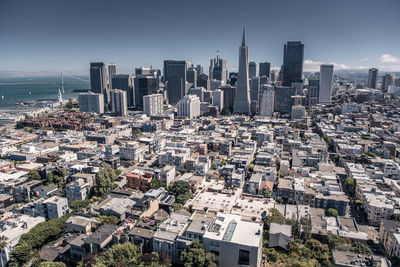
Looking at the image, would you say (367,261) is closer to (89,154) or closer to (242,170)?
(242,170)

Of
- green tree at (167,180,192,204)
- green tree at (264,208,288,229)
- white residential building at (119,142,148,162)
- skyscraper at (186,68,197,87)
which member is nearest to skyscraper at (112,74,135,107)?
skyscraper at (186,68,197,87)

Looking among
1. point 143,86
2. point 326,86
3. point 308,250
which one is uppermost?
point 326,86

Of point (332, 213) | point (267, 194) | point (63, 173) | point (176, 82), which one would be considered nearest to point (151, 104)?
point (176, 82)

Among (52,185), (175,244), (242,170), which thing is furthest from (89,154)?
(175,244)

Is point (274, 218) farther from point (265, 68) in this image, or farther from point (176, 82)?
point (265, 68)

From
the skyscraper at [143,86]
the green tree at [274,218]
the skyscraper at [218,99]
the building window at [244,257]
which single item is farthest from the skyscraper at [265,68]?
the building window at [244,257]
